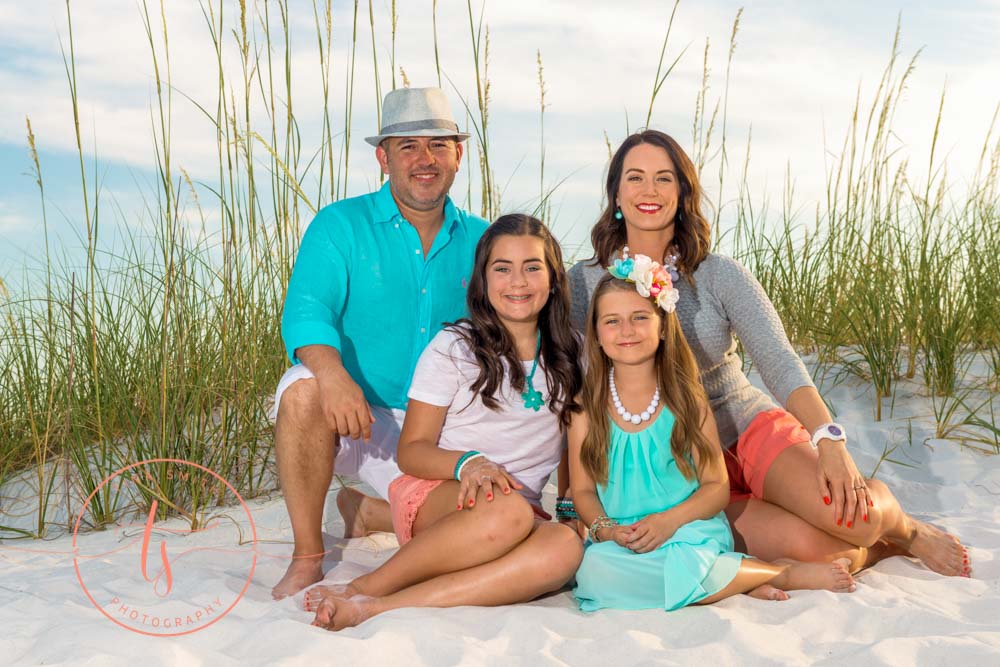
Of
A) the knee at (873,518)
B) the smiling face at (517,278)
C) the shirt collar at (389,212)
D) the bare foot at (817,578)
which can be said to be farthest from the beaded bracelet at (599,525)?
the shirt collar at (389,212)

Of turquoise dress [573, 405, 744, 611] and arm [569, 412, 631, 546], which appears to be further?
arm [569, 412, 631, 546]

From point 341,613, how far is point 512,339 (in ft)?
2.73

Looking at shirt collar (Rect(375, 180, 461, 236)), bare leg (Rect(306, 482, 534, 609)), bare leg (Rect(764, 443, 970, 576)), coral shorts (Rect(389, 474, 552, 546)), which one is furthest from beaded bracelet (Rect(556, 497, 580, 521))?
shirt collar (Rect(375, 180, 461, 236))

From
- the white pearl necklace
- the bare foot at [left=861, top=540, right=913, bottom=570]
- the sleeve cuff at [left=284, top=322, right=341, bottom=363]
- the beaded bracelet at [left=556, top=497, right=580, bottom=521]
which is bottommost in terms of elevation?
the bare foot at [left=861, top=540, right=913, bottom=570]

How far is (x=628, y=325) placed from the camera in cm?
243

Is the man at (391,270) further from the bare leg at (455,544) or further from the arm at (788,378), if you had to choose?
the arm at (788,378)

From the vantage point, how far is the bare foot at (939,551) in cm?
256

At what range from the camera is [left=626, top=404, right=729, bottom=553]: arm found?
2303 mm

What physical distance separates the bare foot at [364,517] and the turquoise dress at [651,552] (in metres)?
0.95

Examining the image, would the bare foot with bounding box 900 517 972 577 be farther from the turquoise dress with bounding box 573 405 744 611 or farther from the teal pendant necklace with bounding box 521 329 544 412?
the teal pendant necklace with bounding box 521 329 544 412

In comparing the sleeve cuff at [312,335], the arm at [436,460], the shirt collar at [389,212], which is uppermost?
the shirt collar at [389,212]

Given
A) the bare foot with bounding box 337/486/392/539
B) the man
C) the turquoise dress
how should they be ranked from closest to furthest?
the turquoise dress < the man < the bare foot with bounding box 337/486/392/539

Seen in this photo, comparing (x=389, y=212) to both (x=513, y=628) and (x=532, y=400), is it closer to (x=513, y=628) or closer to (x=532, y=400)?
(x=532, y=400)

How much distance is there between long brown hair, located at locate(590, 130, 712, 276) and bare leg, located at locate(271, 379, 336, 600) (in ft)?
3.23
